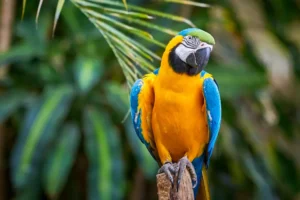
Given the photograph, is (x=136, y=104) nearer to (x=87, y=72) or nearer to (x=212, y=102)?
(x=212, y=102)

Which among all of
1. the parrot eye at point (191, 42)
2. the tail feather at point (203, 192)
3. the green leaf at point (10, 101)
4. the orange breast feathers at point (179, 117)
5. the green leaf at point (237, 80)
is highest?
the parrot eye at point (191, 42)

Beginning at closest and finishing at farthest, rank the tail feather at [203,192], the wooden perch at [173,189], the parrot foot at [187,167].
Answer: the wooden perch at [173,189], the parrot foot at [187,167], the tail feather at [203,192]

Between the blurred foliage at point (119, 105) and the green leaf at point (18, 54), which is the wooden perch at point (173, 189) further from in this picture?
the green leaf at point (18, 54)

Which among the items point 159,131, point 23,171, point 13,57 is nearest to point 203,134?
point 159,131

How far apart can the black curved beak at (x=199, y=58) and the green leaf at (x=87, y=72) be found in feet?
4.92

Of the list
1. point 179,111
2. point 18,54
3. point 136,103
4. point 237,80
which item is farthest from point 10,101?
point 179,111

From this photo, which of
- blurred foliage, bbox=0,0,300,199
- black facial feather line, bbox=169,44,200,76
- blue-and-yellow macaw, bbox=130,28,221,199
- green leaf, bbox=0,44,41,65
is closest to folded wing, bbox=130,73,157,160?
blue-and-yellow macaw, bbox=130,28,221,199

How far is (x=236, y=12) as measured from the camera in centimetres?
423

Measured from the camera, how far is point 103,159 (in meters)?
3.40

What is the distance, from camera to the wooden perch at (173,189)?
1.93 meters

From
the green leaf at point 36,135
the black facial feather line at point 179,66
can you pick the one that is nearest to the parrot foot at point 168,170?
the black facial feather line at point 179,66

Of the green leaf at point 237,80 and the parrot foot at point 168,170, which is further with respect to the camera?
the green leaf at point 237,80

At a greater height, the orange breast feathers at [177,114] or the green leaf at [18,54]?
the orange breast feathers at [177,114]

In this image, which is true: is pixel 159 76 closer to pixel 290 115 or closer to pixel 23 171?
pixel 23 171
